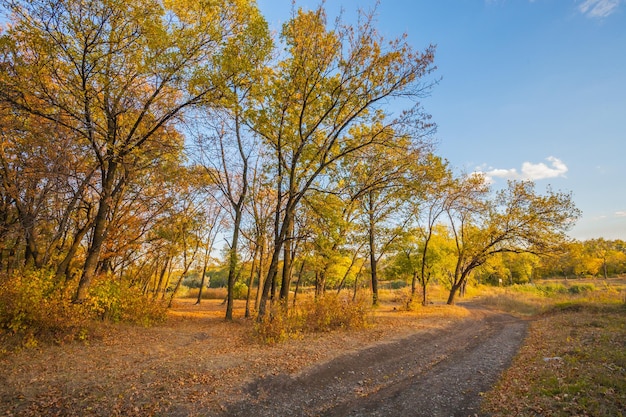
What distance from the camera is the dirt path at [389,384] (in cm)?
609

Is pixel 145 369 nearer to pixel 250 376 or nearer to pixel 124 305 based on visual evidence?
pixel 250 376

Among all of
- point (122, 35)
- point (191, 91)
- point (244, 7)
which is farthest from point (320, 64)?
point (122, 35)

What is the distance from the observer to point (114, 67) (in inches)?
373

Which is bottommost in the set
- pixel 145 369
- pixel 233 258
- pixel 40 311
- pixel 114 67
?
pixel 145 369

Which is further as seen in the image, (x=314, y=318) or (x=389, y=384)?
(x=314, y=318)

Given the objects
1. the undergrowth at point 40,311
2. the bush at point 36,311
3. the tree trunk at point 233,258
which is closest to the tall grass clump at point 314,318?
the tree trunk at point 233,258

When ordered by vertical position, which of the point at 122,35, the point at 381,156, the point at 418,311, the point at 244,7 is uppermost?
the point at 244,7

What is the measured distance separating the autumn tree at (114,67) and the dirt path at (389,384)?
8166mm

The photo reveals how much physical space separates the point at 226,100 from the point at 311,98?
4.18 m

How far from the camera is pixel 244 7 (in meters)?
11.0

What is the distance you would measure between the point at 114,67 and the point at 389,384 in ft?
40.7

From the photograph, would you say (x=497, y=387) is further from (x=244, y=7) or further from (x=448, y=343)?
(x=244, y=7)

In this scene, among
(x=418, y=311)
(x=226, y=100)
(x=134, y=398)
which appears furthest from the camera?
(x=418, y=311)

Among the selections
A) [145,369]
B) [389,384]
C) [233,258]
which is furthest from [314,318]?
[145,369]
